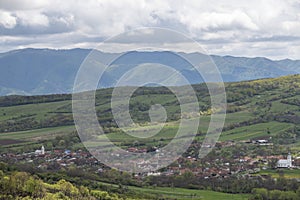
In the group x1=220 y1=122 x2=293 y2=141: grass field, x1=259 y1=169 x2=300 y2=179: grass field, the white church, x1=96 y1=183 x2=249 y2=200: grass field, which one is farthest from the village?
x1=220 y1=122 x2=293 y2=141: grass field

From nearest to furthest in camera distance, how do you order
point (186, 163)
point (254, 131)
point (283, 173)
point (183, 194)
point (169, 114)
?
1. point (183, 194)
2. point (283, 173)
3. point (186, 163)
4. point (254, 131)
5. point (169, 114)

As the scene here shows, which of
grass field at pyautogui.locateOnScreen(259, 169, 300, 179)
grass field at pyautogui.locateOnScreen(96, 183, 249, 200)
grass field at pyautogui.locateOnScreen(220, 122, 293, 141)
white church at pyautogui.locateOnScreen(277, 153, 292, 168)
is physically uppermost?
grass field at pyautogui.locateOnScreen(220, 122, 293, 141)

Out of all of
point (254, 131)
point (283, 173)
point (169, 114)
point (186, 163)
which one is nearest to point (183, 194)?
point (186, 163)

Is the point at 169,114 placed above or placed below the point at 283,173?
above

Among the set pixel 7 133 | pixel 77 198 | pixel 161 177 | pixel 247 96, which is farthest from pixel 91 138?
pixel 247 96

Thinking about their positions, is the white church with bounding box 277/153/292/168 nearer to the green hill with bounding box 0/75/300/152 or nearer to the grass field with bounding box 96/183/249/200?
the grass field with bounding box 96/183/249/200

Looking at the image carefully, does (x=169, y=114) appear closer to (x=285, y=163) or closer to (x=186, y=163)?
(x=186, y=163)

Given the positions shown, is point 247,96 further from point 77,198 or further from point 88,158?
point 77,198

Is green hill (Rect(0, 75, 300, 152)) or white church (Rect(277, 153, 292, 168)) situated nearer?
white church (Rect(277, 153, 292, 168))

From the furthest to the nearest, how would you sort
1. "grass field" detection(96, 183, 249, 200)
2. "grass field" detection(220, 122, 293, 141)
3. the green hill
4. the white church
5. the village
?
the green hill < "grass field" detection(220, 122, 293, 141) < the white church < the village < "grass field" detection(96, 183, 249, 200)

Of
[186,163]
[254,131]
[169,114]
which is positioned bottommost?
[186,163]

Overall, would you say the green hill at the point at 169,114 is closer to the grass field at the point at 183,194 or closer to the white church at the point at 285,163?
the white church at the point at 285,163
